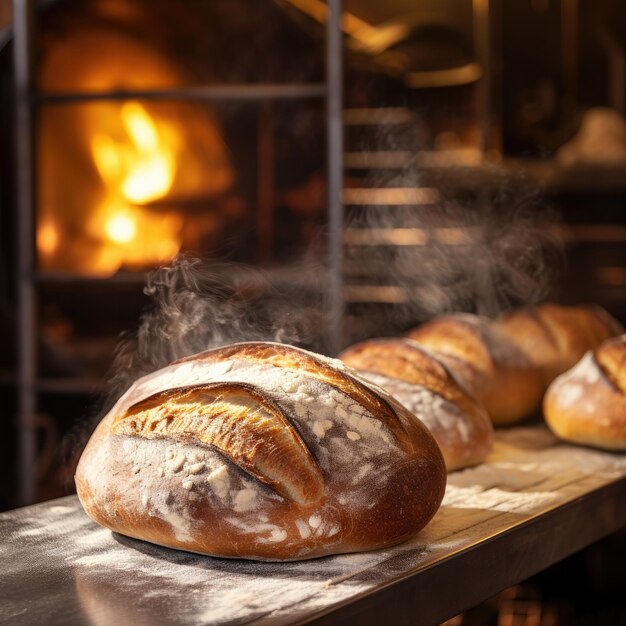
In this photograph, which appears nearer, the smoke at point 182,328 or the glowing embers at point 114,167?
the smoke at point 182,328

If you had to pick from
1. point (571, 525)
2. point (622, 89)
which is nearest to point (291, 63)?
point (622, 89)

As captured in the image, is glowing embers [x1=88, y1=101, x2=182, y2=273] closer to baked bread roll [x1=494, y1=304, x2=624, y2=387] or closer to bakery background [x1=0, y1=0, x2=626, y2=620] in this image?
bakery background [x1=0, y1=0, x2=626, y2=620]

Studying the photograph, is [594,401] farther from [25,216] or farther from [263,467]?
[25,216]

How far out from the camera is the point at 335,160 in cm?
290

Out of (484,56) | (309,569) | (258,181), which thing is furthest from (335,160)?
(309,569)

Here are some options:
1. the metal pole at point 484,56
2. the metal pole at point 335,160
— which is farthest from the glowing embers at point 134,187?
the metal pole at point 484,56

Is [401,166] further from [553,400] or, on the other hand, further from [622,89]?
[553,400]

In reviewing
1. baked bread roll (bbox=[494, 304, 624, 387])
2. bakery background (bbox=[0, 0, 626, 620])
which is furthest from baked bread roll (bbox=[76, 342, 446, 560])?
bakery background (bbox=[0, 0, 626, 620])

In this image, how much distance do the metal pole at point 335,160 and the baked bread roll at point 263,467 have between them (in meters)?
1.62

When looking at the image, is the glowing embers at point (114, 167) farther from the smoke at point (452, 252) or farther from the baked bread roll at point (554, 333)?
the baked bread roll at point (554, 333)

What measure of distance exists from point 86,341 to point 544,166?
6.19ft

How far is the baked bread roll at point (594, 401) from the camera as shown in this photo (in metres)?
1.78

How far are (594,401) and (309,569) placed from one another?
0.86 m

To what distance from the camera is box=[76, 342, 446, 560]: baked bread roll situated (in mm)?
1151
